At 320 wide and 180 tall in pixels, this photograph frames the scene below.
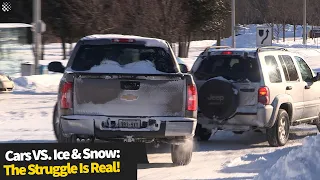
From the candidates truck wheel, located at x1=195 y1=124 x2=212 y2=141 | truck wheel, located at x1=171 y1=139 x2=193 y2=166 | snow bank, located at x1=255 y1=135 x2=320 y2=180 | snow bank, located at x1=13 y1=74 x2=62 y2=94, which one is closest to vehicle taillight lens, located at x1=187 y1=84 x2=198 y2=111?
truck wheel, located at x1=171 y1=139 x2=193 y2=166

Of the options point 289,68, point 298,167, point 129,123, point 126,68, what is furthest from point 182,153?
point 289,68

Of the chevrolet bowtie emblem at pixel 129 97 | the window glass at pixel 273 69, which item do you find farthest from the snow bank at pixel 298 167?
the window glass at pixel 273 69

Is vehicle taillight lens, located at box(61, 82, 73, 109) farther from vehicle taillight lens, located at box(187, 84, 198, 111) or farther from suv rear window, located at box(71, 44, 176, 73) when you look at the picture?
vehicle taillight lens, located at box(187, 84, 198, 111)

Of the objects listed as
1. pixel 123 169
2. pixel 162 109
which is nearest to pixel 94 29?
pixel 162 109

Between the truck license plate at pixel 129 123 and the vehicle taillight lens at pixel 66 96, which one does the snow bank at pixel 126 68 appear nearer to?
the vehicle taillight lens at pixel 66 96

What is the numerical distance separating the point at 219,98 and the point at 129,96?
2700 mm

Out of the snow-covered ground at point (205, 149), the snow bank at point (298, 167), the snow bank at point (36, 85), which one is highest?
the snow bank at point (298, 167)

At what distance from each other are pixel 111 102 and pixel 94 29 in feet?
93.9

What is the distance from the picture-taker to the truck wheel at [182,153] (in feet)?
32.7

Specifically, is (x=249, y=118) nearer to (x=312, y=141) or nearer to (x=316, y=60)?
(x=312, y=141)

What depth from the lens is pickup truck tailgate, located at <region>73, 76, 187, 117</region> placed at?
30.3ft

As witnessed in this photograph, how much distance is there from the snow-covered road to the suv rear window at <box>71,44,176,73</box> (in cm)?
147

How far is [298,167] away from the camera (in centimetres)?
761

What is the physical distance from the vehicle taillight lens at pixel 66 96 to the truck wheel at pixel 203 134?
13.0 ft
